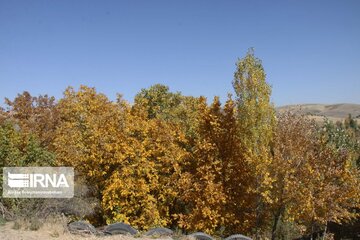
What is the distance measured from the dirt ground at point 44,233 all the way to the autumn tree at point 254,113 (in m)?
7.92

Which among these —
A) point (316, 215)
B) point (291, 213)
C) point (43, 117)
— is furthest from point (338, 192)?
point (43, 117)

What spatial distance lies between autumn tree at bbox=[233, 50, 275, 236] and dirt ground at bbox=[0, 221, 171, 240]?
312 inches

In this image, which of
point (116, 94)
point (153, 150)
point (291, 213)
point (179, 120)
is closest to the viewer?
point (291, 213)

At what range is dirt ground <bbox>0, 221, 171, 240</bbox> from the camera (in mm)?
8680

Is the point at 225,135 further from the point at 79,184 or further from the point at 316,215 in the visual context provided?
the point at 79,184

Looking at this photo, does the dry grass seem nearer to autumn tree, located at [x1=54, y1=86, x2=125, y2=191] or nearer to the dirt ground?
the dirt ground

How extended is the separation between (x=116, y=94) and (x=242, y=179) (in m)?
8.52

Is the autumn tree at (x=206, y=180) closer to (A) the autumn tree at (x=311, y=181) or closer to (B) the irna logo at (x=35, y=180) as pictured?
(A) the autumn tree at (x=311, y=181)

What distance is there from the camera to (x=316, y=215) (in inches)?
576

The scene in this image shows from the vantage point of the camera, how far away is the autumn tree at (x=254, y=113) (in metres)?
16.0

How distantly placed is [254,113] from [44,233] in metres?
10.6

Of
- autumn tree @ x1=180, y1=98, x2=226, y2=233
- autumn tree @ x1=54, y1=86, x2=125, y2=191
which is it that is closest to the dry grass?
autumn tree @ x1=54, y1=86, x2=125, y2=191

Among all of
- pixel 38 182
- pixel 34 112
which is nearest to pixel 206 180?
pixel 38 182

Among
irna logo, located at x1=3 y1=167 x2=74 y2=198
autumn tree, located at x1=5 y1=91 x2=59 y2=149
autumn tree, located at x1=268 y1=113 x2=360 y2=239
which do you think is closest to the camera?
irna logo, located at x1=3 y1=167 x2=74 y2=198
